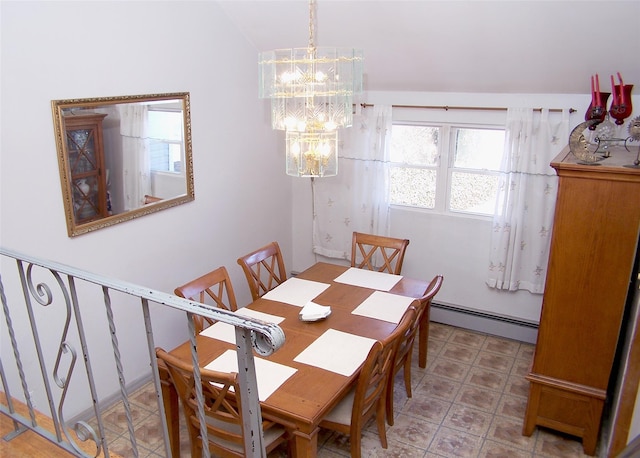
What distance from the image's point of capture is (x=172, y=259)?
3.82m

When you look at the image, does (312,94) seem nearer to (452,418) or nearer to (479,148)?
(479,148)

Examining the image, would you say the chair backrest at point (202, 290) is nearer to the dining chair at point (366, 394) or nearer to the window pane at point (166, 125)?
the dining chair at point (366, 394)

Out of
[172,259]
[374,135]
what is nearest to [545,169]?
[374,135]

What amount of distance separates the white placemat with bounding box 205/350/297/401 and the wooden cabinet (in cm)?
152

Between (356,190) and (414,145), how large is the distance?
652 millimetres

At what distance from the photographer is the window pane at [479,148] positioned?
4.21 m

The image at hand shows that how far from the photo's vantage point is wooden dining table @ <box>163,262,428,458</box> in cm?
233

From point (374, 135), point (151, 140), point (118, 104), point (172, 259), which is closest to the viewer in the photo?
point (118, 104)

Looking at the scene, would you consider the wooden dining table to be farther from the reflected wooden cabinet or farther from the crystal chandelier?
the reflected wooden cabinet

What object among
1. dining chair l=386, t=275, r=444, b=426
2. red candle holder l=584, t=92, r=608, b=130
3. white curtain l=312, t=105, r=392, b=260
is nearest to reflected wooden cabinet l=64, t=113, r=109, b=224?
dining chair l=386, t=275, r=444, b=426

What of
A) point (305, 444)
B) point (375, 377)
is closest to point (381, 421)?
point (375, 377)

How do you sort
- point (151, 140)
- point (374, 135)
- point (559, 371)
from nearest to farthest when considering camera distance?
point (559, 371), point (151, 140), point (374, 135)

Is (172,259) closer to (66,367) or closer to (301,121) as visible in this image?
(66,367)

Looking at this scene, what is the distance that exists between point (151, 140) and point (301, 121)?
4.43 ft
